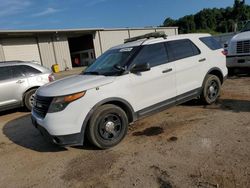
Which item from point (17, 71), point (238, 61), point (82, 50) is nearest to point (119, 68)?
point (17, 71)

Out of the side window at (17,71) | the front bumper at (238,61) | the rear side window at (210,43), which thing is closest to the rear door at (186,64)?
the rear side window at (210,43)

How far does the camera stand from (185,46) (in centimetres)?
571

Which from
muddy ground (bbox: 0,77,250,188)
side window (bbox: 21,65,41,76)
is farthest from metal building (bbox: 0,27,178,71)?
muddy ground (bbox: 0,77,250,188)

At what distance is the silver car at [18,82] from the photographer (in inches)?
306

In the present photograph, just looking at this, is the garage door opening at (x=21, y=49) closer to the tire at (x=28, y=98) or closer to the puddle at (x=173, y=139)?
the tire at (x=28, y=98)

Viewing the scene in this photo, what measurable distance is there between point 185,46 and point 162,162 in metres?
3.00

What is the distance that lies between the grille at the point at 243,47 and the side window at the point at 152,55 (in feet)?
16.5

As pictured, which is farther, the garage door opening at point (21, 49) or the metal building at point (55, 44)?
the metal building at point (55, 44)

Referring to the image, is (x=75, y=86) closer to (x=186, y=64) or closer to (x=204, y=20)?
(x=186, y=64)

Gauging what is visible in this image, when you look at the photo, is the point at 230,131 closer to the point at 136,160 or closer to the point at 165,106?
the point at 165,106

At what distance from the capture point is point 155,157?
3957 millimetres

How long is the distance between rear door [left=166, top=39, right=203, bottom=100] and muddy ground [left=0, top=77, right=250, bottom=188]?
25.1 inches

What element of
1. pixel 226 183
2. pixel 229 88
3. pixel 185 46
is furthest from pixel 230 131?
pixel 229 88

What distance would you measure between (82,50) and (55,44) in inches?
300
